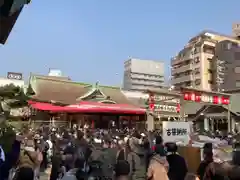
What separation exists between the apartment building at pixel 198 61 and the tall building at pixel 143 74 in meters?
15.6

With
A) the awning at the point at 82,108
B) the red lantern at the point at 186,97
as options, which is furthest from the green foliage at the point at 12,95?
the awning at the point at 82,108

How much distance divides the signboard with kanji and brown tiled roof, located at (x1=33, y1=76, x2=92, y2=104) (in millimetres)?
20989

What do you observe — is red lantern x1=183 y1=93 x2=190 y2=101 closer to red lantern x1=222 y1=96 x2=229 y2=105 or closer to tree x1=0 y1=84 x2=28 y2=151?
red lantern x1=222 y1=96 x2=229 y2=105

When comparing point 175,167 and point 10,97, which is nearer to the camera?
point 175,167

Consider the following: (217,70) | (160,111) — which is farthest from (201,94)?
(217,70)

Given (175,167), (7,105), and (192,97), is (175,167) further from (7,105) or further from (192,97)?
(192,97)

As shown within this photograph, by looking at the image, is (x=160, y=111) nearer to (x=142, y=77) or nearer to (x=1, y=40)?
(x=1, y=40)

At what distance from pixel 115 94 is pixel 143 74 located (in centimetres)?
4646

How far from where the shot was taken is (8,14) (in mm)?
3611

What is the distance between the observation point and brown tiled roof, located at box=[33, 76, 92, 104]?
29.0 meters

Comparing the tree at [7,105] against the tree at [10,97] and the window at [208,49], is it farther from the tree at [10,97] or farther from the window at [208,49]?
the window at [208,49]

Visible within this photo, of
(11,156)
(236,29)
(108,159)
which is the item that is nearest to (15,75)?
(108,159)

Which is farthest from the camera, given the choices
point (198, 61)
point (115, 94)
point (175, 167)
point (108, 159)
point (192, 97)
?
point (198, 61)

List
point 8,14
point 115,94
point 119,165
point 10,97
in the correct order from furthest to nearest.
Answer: point 115,94, point 10,97, point 119,165, point 8,14
